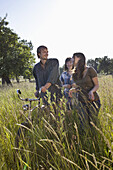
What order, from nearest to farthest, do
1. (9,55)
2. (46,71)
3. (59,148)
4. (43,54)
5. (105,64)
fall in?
(59,148) < (43,54) < (46,71) < (9,55) < (105,64)

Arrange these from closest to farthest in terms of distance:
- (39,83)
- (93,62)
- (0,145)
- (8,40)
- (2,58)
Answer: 1. (0,145)
2. (39,83)
3. (2,58)
4. (8,40)
5. (93,62)

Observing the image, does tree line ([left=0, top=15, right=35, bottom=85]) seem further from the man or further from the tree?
the tree

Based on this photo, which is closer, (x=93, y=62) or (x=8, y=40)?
(x=8, y=40)

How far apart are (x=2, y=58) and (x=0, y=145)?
16419 mm

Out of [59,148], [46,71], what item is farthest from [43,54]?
[59,148]

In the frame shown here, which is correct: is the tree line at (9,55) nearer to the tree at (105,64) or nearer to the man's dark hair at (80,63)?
the man's dark hair at (80,63)

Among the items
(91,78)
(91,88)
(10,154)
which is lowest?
(10,154)

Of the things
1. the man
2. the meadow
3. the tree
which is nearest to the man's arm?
the man

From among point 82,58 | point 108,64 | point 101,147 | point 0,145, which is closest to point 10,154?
point 0,145

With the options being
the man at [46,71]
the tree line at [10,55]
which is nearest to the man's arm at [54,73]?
the man at [46,71]

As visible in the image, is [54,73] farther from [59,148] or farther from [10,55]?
[10,55]

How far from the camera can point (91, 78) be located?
106 inches

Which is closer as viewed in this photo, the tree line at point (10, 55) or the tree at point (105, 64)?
the tree line at point (10, 55)

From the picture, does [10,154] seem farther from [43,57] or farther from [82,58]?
[82,58]
